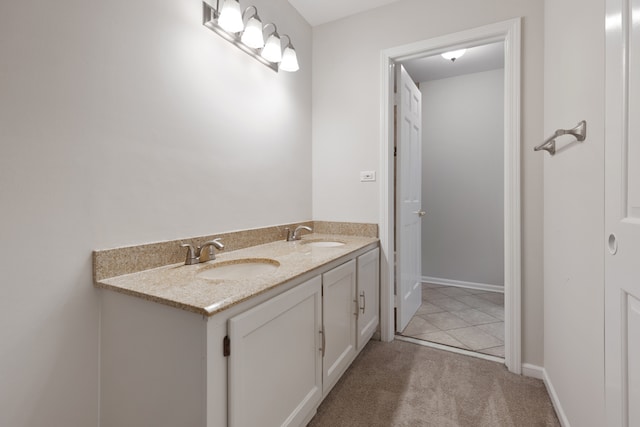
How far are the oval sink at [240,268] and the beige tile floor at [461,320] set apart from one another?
136 centimetres

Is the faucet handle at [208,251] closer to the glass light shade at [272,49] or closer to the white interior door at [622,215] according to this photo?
the glass light shade at [272,49]

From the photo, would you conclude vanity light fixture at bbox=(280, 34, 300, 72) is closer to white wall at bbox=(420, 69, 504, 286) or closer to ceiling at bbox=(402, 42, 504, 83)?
ceiling at bbox=(402, 42, 504, 83)

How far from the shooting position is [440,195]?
3.52 meters

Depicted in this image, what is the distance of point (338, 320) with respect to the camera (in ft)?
4.98

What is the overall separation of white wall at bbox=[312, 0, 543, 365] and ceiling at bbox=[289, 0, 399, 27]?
0.16 ft

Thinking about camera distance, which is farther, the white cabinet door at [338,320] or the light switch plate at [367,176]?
the light switch plate at [367,176]

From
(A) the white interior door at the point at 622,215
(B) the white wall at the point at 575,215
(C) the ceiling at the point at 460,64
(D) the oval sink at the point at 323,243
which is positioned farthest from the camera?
(C) the ceiling at the point at 460,64

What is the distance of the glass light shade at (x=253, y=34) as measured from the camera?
1555mm

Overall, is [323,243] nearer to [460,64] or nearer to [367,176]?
[367,176]

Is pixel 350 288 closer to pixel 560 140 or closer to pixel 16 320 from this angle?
pixel 560 140

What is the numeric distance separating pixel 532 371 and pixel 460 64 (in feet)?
9.25

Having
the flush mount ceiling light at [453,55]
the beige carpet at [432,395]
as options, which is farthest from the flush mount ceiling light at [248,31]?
the beige carpet at [432,395]

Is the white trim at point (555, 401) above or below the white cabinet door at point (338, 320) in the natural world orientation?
below

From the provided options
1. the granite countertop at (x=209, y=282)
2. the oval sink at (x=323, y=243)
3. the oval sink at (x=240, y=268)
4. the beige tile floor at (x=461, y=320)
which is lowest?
the beige tile floor at (x=461, y=320)
